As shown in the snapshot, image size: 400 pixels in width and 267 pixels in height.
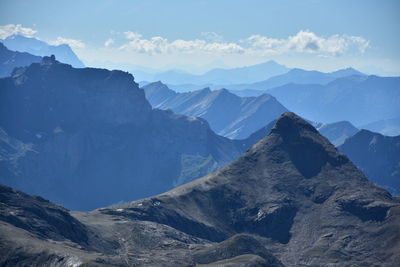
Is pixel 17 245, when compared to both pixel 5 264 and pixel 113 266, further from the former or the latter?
pixel 113 266

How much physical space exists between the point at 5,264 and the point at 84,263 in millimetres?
26344

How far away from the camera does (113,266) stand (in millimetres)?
Result: 199000

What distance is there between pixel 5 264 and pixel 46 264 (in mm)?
13463

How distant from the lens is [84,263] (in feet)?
624

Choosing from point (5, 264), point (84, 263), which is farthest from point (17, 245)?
point (84, 263)

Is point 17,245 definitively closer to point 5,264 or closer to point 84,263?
point 5,264

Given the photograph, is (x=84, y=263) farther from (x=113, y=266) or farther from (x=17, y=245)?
(x=17, y=245)

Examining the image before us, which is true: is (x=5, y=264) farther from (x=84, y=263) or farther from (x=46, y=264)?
(x=84, y=263)

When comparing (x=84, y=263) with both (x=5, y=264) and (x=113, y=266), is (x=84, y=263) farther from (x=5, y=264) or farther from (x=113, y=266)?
(x=5, y=264)

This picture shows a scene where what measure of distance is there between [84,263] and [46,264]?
12.9 metres

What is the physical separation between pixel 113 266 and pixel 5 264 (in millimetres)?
34388

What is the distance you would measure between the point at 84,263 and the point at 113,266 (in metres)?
12.1

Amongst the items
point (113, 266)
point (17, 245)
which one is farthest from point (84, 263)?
point (17, 245)
